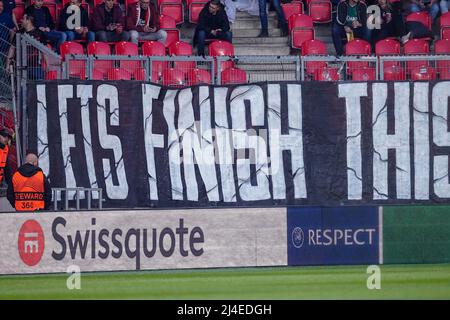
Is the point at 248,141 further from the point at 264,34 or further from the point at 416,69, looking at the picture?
the point at 264,34

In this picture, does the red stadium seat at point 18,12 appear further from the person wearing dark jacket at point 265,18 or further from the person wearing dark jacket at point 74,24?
the person wearing dark jacket at point 265,18

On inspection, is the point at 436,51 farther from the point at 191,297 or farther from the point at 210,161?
the point at 191,297

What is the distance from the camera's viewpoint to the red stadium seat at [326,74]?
19016 mm

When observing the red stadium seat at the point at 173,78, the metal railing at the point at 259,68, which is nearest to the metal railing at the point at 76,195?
the red stadium seat at the point at 173,78

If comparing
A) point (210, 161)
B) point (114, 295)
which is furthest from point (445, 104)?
point (114, 295)

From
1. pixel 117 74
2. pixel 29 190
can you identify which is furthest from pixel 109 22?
pixel 29 190

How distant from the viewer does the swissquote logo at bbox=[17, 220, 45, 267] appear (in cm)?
1469

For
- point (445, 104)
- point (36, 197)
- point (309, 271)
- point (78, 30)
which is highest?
point (78, 30)

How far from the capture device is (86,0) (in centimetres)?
2297

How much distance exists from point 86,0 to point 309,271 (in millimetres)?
10274

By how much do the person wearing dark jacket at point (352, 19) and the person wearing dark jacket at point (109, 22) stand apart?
14.7 ft
